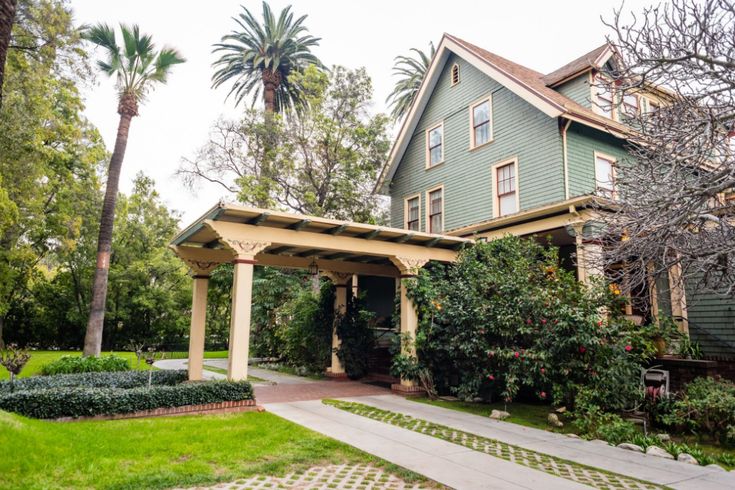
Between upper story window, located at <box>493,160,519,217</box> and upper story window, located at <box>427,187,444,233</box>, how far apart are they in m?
2.19

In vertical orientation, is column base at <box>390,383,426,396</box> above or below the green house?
below

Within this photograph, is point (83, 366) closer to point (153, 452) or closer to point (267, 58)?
point (153, 452)

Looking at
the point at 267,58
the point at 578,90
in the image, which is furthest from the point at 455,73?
the point at 267,58

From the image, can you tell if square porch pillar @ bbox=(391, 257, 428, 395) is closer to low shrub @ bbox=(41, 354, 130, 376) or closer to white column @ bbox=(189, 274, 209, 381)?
white column @ bbox=(189, 274, 209, 381)

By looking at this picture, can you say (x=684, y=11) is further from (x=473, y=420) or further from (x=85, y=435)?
(x=85, y=435)

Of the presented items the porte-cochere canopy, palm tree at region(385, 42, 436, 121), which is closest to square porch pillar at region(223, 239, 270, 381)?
the porte-cochere canopy

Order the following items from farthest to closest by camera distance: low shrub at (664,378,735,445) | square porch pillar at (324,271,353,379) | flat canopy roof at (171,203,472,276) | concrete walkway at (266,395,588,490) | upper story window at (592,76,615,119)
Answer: square porch pillar at (324,271,353,379)
flat canopy roof at (171,203,472,276)
low shrub at (664,378,735,445)
upper story window at (592,76,615,119)
concrete walkway at (266,395,588,490)

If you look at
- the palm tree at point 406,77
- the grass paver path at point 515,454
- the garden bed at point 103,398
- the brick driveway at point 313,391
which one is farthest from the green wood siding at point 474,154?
the palm tree at point 406,77

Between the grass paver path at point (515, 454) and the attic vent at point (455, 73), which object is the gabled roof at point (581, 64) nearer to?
the attic vent at point (455, 73)

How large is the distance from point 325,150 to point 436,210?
7.51 meters

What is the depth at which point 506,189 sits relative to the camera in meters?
12.7

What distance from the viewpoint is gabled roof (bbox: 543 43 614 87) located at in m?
12.2

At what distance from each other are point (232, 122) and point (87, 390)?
17.1 metres

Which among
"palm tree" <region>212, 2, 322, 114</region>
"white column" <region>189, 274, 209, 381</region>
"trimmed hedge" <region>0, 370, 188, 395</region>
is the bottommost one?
"trimmed hedge" <region>0, 370, 188, 395</region>
